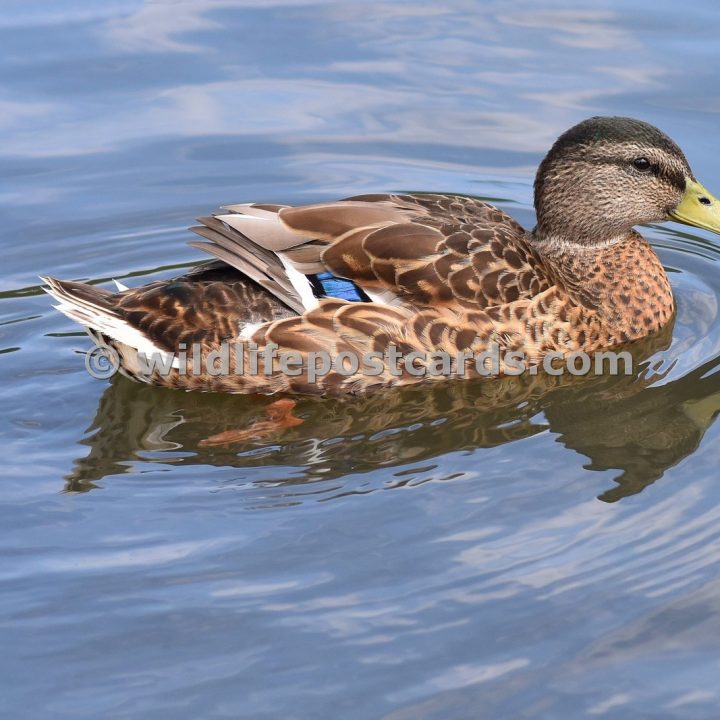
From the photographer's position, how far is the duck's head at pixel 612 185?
8.16 m

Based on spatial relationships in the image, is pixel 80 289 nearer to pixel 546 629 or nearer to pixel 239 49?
pixel 546 629

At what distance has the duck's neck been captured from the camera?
323 inches

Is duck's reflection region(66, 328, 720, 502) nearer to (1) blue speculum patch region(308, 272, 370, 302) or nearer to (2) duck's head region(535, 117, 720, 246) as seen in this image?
(1) blue speculum patch region(308, 272, 370, 302)

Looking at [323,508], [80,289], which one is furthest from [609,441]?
[80,289]

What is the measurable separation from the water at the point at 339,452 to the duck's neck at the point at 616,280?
213 mm

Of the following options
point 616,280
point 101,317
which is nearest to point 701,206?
point 616,280

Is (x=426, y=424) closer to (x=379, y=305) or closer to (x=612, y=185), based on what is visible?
(x=379, y=305)

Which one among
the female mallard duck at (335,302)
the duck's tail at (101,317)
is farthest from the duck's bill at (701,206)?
the duck's tail at (101,317)

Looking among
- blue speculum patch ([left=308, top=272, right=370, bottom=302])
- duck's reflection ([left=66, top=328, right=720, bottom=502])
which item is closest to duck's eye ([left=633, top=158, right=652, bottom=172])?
duck's reflection ([left=66, top=328, right=720, bottom=502])

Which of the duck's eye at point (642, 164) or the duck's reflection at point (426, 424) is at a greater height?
the duck's eye at point (642, 164)

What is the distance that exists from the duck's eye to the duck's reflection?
1192 mm

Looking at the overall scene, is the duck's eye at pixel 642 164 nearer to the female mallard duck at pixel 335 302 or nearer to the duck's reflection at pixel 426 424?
the female mallard duck at pixel 335 302

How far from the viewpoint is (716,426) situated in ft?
24.1

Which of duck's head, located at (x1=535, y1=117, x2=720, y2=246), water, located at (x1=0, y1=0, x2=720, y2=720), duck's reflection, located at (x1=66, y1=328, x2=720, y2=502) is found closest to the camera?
water, located at (x1=0, y1=0, x2=720, y2=720)
